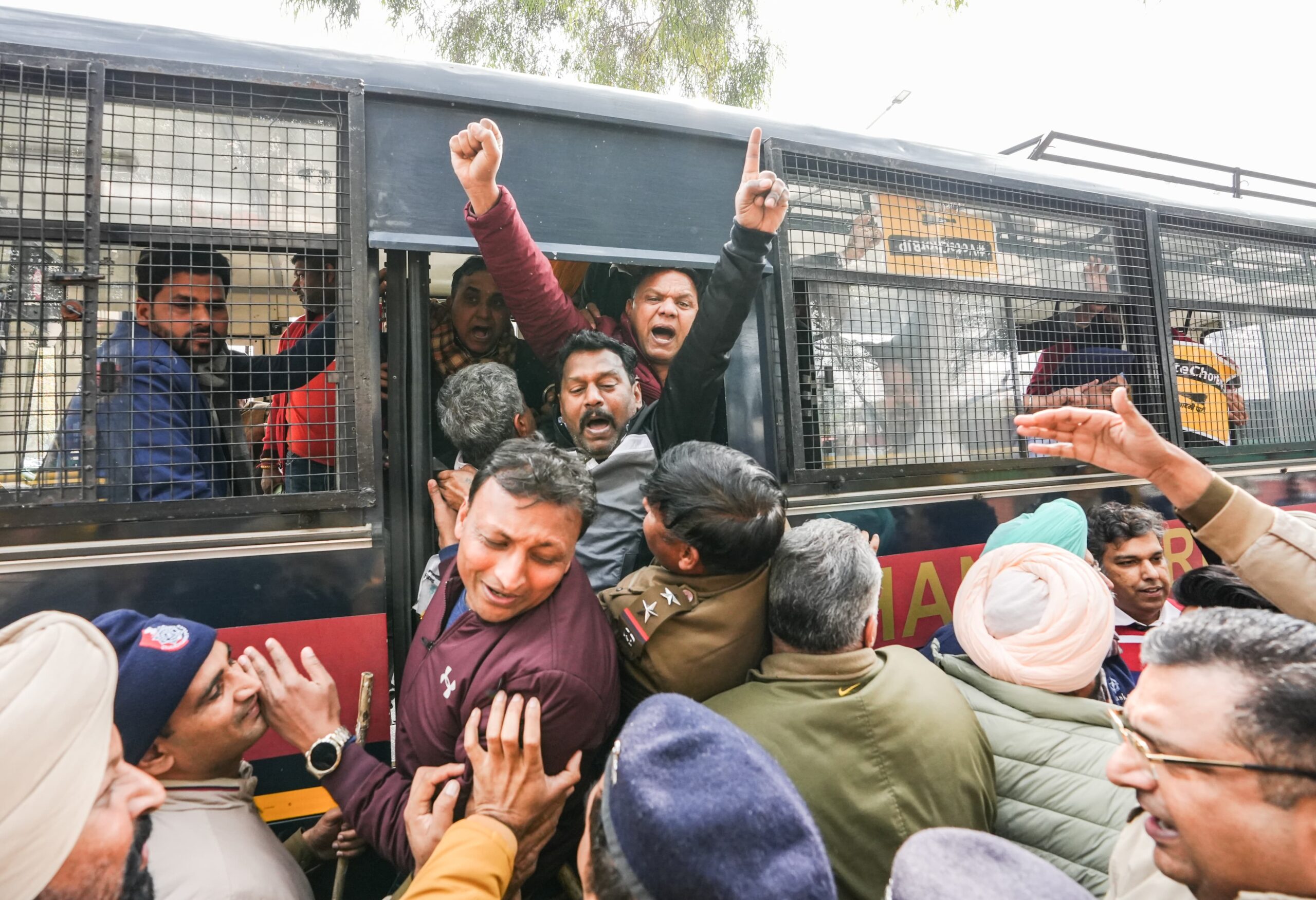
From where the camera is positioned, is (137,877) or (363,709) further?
(363,709)

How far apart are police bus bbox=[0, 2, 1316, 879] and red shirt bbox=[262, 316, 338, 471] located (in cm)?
4

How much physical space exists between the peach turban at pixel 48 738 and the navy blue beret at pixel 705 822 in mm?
1055

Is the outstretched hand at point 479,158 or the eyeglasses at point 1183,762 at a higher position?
the outstretched hand at point 479,158

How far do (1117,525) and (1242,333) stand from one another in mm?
1428

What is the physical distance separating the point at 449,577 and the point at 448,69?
1642mm

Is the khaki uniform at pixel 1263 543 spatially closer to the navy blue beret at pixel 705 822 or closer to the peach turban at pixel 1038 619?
the peach turban at pixel 1038 619

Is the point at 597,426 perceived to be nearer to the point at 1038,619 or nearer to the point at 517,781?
the point at 517,781

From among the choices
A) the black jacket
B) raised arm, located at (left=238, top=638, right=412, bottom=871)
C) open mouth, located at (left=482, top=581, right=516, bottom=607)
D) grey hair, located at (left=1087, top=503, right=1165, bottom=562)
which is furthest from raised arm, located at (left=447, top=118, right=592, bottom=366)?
grey hair, located at (left=1087, top=503, right=1165, bottom=562)

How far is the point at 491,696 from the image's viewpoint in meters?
1.72

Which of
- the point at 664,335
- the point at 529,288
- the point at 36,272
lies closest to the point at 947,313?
the point at 664,335

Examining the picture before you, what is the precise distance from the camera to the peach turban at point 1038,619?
1.99 meters

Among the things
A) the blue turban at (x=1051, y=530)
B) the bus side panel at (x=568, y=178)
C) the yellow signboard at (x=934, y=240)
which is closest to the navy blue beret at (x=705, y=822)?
the bus side panel at (x=568, y=178)

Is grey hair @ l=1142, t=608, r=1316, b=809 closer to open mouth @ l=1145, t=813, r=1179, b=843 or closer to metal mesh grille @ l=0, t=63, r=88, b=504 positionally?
open mouth @ l=1145, t=813, r=1179, b=843

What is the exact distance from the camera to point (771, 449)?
2.68 m
